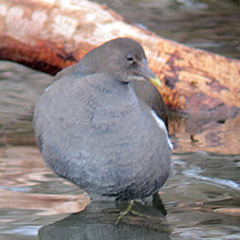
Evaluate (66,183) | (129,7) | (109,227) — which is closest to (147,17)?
(129,7)

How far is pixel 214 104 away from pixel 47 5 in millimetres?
2223

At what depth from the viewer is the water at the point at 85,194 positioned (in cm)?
389

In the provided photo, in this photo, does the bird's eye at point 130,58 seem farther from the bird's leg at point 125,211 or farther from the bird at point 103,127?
the bird's leg at point 125,211

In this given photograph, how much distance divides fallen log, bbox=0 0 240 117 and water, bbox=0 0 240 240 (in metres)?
0.26

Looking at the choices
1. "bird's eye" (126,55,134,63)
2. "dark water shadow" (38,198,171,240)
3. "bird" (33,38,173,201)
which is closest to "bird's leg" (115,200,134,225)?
"dark water shadow" (38,198,171,240)

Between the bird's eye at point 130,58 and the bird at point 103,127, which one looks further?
the bird's eye at point 130,58

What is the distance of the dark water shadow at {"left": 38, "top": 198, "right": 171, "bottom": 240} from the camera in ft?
12.6

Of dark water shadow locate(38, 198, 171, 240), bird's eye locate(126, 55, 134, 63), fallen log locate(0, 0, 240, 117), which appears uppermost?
bird's eye locate(126, 55, 134, 63)

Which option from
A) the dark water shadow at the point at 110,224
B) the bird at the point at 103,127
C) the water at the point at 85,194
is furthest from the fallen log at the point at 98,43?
the bird at the point at 103,127

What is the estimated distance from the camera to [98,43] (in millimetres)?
6516

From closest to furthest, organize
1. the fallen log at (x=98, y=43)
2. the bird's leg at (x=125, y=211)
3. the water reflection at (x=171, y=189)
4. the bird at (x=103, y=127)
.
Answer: the bird at (x=103, y=127), the water reflection at (x=171, y=189), the bird's leg at (x=125, y=211), the fallen log at (x=98, y=43)

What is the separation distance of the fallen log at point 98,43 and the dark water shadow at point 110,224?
226 centimetres

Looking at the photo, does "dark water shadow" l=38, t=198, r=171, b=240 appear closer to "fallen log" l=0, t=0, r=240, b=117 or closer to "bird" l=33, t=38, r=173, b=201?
"bird" l=33, t=38, r=173, b=201

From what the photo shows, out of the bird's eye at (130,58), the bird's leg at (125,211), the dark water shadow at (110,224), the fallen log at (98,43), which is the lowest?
the bird's leg at (125,211)
